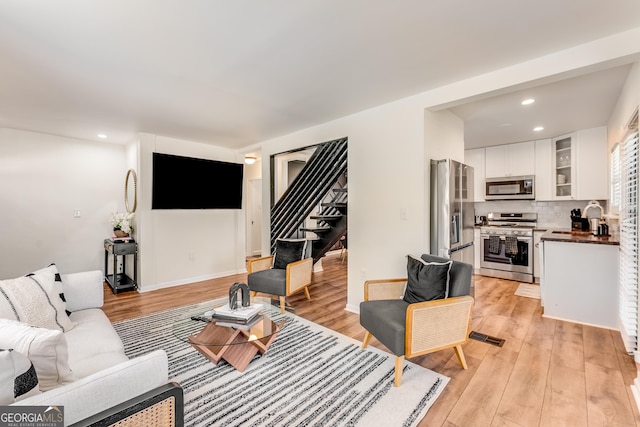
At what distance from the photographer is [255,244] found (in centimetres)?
768

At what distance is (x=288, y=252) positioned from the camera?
3930 millimetres

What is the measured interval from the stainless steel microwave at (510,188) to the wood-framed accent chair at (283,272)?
3834 mm

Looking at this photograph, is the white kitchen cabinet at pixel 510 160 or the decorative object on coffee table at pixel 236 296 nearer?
the decorative object on coffee table at pixel 236 296

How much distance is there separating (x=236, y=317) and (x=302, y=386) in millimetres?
700

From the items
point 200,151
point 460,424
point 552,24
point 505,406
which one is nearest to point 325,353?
point 460,424

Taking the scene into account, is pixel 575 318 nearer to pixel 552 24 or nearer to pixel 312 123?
pixel 552 24

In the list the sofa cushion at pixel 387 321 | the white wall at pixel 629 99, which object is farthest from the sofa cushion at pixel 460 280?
the white wall at pixel 629 99

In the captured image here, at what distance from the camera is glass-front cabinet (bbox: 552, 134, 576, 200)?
4.53m

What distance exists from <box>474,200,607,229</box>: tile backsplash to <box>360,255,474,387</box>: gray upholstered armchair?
13.1 ft

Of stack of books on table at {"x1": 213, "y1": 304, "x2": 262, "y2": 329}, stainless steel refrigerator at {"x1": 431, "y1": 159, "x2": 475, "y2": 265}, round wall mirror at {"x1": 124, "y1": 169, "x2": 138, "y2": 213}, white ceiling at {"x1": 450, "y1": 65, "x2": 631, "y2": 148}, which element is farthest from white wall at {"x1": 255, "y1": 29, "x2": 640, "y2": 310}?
round wall mirror at {"x1": 124, "y1": 169, "x2": 138, "y2": 213}

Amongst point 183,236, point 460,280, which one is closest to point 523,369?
point 460,280

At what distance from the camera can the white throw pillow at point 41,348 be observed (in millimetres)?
1137

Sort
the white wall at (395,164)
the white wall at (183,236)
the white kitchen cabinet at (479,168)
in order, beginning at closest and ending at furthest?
the white wall at (395,164) < the white wall at (183,236) < the white kitchen cabinet at (479,168)

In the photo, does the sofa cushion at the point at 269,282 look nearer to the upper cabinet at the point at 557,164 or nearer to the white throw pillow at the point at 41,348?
the white throw pillow at the point at 41,348
